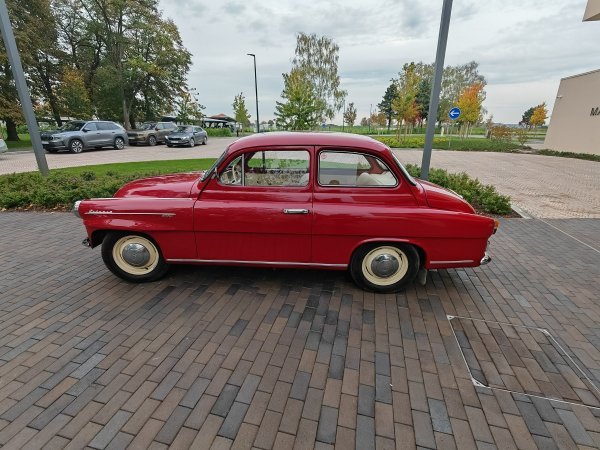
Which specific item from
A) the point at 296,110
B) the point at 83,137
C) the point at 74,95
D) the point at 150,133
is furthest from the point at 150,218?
the point at 74,95

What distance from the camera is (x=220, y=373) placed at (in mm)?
2410

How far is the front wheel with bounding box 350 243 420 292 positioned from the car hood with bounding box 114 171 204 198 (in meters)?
1.99

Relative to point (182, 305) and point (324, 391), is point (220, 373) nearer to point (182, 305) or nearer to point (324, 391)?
point (324, 391)

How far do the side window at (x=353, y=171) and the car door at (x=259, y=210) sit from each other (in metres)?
0.19

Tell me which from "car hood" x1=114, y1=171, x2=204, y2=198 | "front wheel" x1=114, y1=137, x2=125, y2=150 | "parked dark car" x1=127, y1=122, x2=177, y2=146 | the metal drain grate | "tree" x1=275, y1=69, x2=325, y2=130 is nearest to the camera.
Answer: the metal drain grate

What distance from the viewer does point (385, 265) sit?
11.3ft

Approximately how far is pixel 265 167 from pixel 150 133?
21111mm

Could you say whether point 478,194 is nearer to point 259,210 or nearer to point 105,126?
point 259,210

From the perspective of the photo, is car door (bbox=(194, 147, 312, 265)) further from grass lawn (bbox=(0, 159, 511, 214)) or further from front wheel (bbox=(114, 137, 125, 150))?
front wheel (bbox=(114, 137, 125, 150))

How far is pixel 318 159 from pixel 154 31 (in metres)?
28.7

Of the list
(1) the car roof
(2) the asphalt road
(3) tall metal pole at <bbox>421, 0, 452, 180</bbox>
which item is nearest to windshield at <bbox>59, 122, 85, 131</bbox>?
(2) the asphalt road

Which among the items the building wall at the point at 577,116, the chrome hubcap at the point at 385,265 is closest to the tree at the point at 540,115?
the building wall at the point at 577,116

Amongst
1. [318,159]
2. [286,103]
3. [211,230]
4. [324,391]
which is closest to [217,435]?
[324,391]

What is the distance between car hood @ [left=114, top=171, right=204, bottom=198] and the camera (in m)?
3.51
